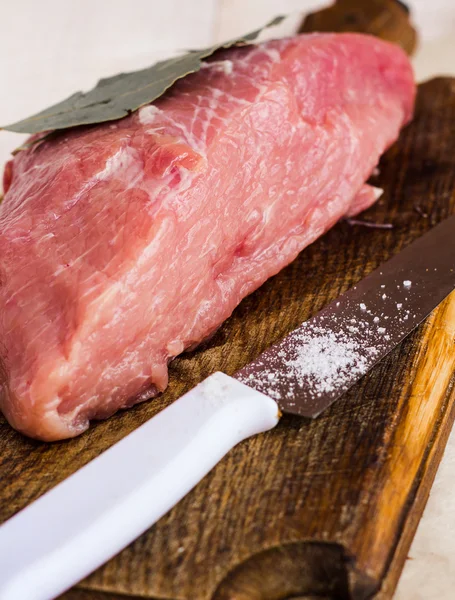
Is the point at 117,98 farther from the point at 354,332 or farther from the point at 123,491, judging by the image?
the point at 123,491

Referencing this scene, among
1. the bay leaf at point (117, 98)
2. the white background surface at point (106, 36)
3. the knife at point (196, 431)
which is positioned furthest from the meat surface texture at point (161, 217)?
the white background surface at point (106, 36)

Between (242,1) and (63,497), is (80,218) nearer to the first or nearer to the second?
(63,497)

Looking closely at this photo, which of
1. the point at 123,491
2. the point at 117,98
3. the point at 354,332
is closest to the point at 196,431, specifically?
the point at 123,491

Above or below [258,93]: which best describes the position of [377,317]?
below

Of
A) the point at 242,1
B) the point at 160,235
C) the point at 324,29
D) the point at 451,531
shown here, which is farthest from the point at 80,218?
the point at 242,1

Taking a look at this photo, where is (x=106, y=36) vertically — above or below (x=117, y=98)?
below

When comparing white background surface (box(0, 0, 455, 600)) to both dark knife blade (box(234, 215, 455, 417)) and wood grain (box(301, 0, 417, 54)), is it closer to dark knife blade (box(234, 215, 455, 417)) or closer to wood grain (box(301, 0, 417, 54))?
wood grain (box(301, 0, 417, 54))

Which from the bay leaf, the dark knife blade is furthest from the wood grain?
the dark knife blade
